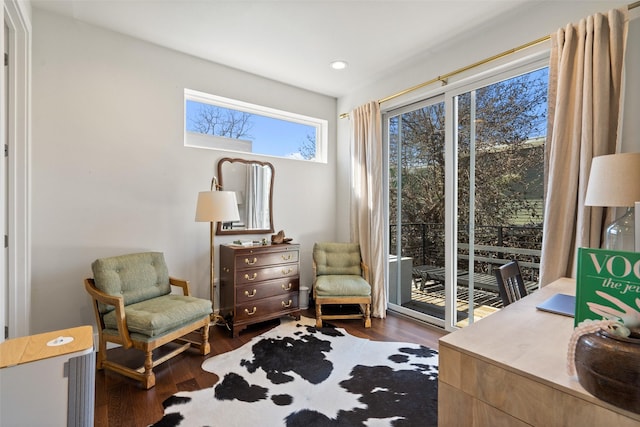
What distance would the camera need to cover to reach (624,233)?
5.02 feet

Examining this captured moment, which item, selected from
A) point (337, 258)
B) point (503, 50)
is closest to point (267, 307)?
point (337, 258)

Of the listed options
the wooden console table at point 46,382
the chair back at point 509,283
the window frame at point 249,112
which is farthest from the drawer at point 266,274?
the chair back at point 509,283

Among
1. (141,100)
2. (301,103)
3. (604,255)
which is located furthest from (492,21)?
(141,100)

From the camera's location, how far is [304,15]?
238 centimetres

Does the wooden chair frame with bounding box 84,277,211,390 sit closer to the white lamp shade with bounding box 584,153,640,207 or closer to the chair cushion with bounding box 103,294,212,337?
the chair cushion with bounding box 103,294,212,337

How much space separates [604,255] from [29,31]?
11.8 feet

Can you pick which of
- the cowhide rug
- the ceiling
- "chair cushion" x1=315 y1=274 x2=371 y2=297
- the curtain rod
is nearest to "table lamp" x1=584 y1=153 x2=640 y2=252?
the curtain rod

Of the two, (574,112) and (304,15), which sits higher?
(304,15)

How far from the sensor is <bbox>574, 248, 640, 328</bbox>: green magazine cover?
72 cm

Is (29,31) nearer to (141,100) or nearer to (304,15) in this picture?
(141,100)

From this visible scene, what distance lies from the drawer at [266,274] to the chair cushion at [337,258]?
35 cm

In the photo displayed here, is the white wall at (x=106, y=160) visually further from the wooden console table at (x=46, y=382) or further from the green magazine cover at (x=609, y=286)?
the green magazine cover at (x=609, y=286)

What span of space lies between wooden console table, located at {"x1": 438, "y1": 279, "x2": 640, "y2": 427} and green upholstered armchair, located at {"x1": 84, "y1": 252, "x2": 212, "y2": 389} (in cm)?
193

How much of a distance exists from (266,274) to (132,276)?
1190mm
